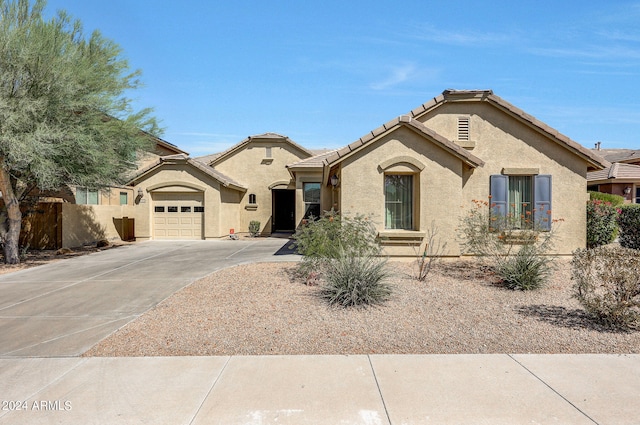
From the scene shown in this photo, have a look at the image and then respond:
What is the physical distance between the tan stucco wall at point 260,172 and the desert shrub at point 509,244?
A: 12.9 metres

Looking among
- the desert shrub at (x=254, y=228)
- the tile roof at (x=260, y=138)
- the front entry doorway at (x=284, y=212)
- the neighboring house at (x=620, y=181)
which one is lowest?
the desert shrub at (x=254, y=228)

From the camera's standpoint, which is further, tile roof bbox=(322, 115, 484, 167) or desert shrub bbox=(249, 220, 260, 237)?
desert shrub bbox=(249, 220, 260, 237)

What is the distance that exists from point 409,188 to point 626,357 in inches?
292

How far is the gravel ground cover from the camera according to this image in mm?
5422

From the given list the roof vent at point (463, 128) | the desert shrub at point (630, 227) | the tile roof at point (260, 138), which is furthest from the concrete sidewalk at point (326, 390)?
the tile roof at point (260, 138)

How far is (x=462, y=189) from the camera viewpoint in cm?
1198

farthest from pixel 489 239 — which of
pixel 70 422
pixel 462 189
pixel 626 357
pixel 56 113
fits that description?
pixel 56 113

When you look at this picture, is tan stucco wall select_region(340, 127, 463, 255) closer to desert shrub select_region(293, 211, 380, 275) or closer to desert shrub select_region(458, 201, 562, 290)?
desert shrub select_region(458, 201, 562, 290)

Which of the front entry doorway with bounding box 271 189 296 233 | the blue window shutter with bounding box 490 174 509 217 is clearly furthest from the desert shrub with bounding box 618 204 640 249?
the front entry doorway with bounding box 271 189 296 233

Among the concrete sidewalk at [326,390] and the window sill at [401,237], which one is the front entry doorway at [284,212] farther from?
the concrete sidewalk at [326,390]

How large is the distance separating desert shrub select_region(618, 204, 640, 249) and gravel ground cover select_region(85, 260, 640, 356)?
8029 mm

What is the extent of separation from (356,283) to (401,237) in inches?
187

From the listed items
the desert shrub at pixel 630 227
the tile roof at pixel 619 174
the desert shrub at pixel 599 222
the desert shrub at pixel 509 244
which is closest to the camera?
the desert shrub at pixel 509 244

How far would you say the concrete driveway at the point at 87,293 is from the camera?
5980 millimetres
